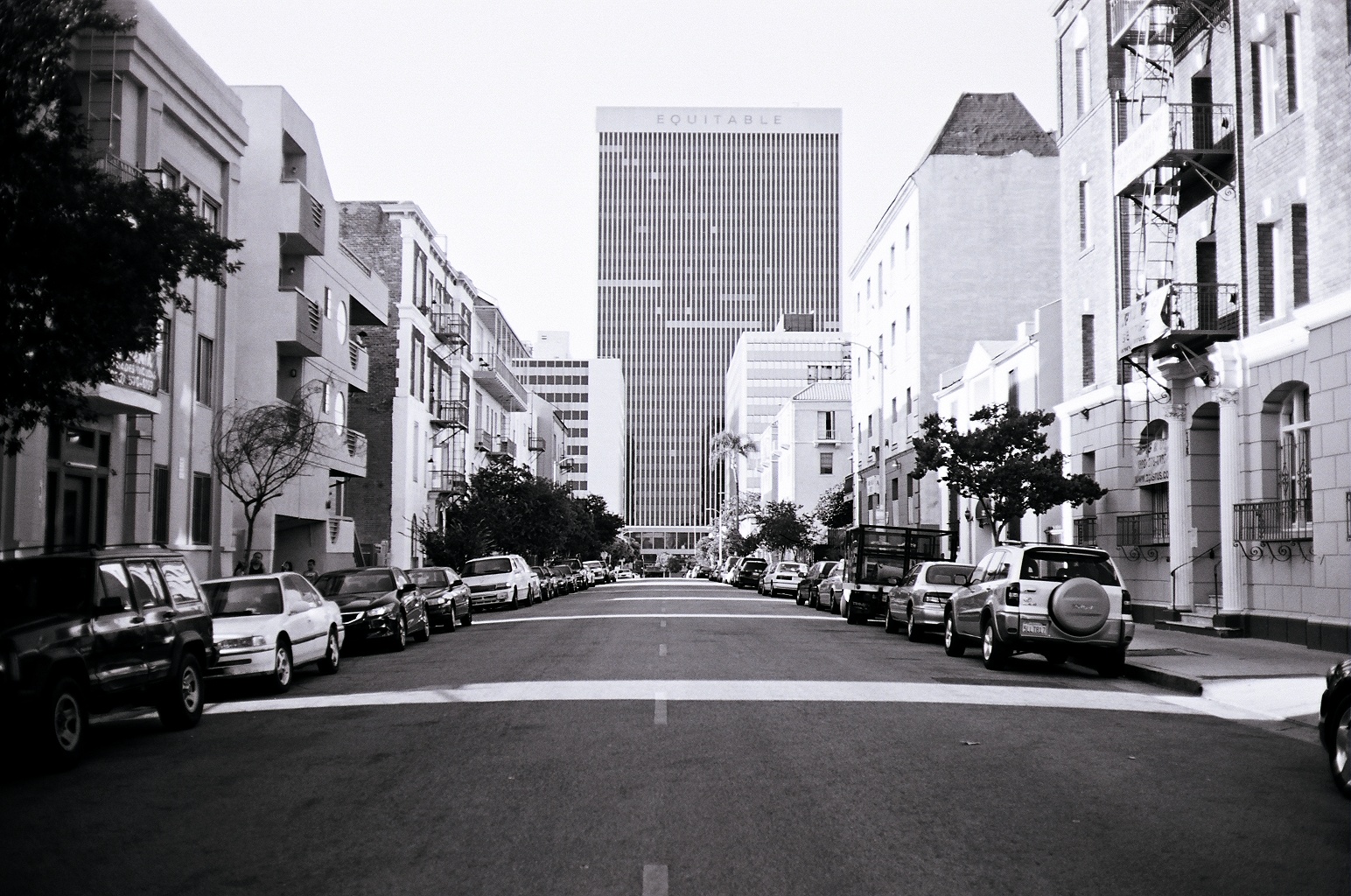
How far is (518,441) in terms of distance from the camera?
3287 inches

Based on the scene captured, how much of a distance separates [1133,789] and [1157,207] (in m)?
21.5

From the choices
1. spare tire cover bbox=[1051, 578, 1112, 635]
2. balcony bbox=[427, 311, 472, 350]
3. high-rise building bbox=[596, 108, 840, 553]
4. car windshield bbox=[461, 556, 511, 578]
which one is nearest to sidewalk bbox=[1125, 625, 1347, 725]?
spare tire cover bbox=[1051, 578, 1112, 635]

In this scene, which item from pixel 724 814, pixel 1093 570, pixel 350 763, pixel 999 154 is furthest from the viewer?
pixel 999 154

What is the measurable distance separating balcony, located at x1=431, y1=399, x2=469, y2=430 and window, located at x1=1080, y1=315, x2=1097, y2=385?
1209 inches

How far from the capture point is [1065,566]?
1789 cm

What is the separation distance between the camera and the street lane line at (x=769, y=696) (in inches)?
537

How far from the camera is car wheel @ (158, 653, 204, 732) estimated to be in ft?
Result: 39.8

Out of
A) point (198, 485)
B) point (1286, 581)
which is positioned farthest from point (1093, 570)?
point (198, 485)

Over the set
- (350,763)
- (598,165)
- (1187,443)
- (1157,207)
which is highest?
(598,165)

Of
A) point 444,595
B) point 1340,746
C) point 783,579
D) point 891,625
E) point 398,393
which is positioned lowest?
point 783,579

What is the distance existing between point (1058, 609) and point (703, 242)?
17109cm

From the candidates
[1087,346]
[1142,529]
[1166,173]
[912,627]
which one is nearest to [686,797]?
[912,627]

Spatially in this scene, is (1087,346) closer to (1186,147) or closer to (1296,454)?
(1186,147)

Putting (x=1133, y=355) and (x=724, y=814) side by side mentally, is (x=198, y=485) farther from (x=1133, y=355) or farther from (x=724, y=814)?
(x=724, y=814)
